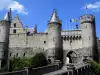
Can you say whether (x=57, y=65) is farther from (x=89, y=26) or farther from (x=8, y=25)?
(x=8, y=25)

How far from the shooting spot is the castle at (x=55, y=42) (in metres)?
41.6

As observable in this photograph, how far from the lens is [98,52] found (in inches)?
1630

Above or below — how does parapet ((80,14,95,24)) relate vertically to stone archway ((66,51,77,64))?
above

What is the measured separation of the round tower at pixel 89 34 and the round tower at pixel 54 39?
17.6 feet

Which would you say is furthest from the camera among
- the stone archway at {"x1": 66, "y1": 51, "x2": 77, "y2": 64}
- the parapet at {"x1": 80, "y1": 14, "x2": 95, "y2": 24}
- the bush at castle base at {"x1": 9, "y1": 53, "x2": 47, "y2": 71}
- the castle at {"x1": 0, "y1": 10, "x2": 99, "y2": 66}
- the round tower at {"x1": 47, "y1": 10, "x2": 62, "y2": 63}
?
the stone archway at {"x1": 66, "y1": 51, "x2": 77, "y2": 64}

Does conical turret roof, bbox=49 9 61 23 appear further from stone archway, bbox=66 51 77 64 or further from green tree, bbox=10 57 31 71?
green tree, bbox=10 57 31 71

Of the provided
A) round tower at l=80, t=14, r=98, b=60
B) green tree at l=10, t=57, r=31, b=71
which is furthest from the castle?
green tree at l=10, t=57, r=31, b=71

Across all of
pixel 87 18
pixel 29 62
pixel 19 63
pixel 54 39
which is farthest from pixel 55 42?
pixel 19 63

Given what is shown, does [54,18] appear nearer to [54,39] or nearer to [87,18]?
[54,39]

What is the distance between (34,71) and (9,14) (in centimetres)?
3583

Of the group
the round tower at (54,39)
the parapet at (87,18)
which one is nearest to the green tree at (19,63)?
the round tower at (54,39)

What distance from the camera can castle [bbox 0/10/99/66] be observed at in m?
41.6

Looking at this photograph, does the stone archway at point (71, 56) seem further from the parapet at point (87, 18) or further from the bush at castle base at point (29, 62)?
the parapet at point (87, 18)

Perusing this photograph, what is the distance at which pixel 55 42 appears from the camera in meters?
43.4
